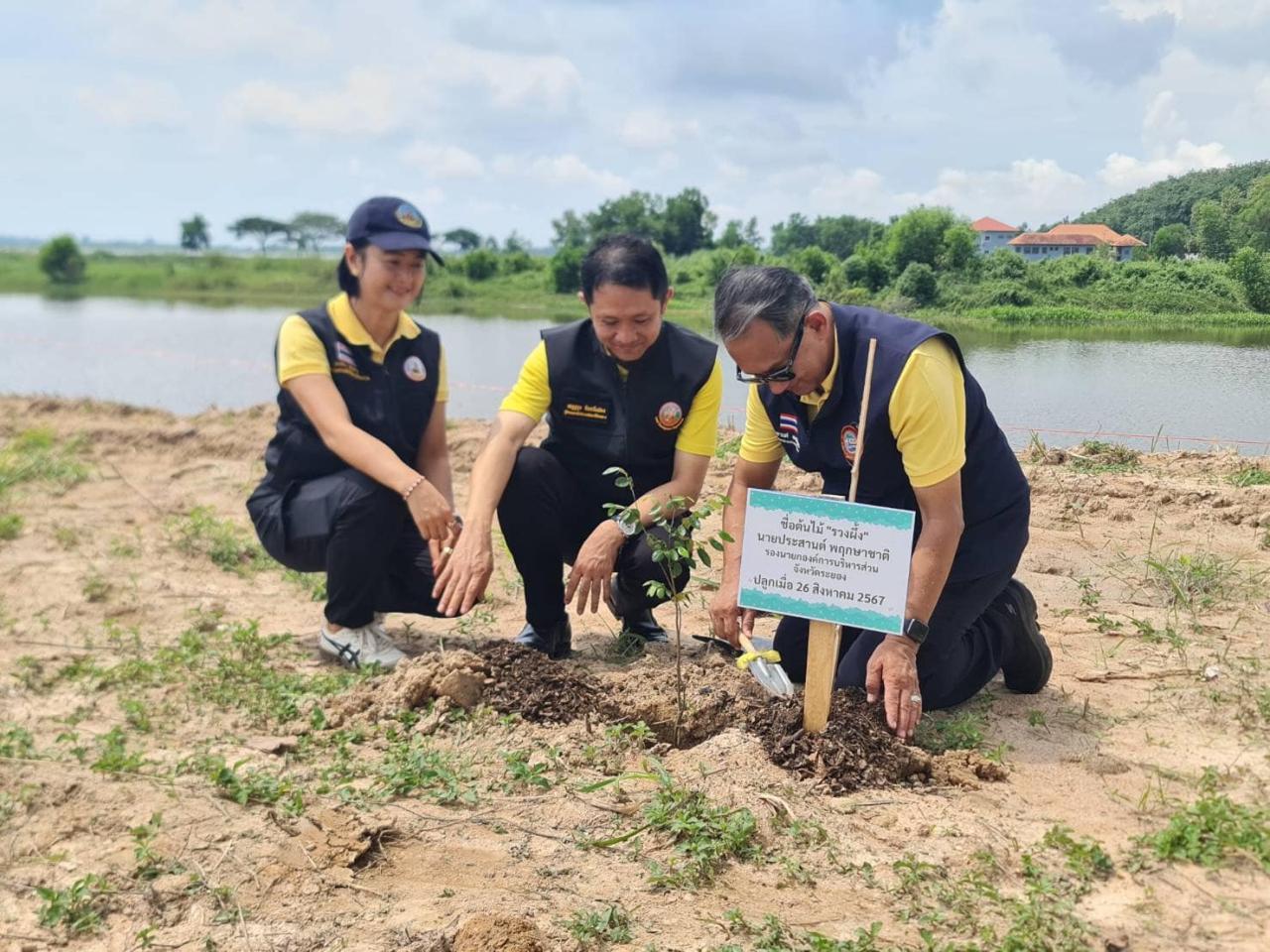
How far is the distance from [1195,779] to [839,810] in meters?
0.85

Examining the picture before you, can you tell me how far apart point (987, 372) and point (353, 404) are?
12.0ft

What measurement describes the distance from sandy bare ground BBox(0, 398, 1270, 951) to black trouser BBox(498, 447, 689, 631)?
289 mm

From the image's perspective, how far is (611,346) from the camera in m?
3.17

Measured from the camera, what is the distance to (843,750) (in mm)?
2455

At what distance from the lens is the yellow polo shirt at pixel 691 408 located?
3.37 m

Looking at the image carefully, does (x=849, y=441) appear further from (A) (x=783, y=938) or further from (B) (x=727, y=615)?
(A) (x=783, y=938)

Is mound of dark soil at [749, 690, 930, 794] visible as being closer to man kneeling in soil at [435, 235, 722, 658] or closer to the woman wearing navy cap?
man kneeling in soil at [435, 235, 722, 658]

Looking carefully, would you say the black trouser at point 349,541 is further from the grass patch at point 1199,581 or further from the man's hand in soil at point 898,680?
the grass patch at point 1199,581

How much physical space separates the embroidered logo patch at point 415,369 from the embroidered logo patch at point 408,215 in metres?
0.50

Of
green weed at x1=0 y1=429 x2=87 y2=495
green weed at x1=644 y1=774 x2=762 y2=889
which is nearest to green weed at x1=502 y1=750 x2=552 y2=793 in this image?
green weed at x1=644 y1=774 x2=762 y2=889

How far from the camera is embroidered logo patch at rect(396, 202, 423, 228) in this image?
3354 mm

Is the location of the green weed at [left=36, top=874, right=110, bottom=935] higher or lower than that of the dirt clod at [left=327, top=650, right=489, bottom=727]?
lower

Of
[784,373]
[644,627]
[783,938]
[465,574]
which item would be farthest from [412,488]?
[783,938]

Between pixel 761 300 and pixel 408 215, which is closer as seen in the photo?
pixel 761 300
